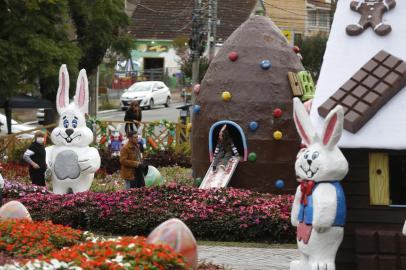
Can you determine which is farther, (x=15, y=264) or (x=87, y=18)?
(x=87, y=18)

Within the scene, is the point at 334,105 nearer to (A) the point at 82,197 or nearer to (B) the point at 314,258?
(B) the point at 314,258

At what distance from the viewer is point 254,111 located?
710 inches

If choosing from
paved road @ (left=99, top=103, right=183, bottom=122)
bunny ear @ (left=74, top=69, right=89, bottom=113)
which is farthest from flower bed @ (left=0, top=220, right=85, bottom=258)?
paved road @ (left=99, top=103, right=183, bottom=122)

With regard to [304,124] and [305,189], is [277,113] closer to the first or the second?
[304,124]

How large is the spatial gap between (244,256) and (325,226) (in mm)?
3038

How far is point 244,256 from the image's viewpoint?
46.4ft

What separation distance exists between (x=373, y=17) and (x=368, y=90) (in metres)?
1.10

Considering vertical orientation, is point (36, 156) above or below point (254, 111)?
below

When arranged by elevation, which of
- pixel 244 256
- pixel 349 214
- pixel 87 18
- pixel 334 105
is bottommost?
pixel 244 256

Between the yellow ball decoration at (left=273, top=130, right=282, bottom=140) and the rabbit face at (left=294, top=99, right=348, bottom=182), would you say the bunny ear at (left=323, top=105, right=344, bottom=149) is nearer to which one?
the rabbit face at (left=294, top=99, right=348, bottom=182)

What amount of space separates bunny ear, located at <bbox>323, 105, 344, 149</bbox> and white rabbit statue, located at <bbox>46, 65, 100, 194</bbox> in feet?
29.3

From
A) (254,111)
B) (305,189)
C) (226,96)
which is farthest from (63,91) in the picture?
(305,189)

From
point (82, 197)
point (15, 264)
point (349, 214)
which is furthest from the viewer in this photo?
point (82, 197)

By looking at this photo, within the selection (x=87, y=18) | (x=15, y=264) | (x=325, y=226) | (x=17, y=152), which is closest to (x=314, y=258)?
(x=325, y=226)
